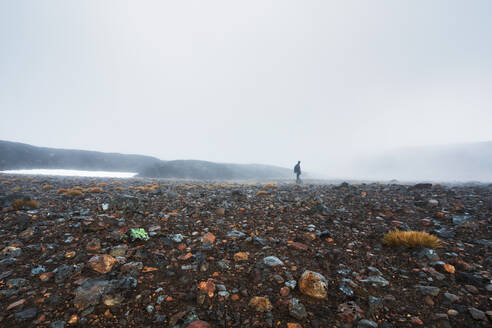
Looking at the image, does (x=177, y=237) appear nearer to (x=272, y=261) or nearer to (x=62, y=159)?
(x=272, y=261)

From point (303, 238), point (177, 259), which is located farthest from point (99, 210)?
point (303, 238)

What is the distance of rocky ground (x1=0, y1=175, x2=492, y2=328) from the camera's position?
2418 millimetres

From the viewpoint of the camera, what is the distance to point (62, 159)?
5359cm

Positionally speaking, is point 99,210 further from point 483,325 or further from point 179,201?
point 483,325

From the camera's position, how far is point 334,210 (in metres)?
6.98

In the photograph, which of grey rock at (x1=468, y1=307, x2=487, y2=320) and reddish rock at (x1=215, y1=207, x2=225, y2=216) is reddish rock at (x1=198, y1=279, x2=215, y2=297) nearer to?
reddish rock at (x1=215, y1=207, x2=225, y2=216)

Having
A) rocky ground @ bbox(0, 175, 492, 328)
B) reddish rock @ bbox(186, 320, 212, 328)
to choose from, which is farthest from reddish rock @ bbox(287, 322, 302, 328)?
reddish rock @ bbox(186, 320, 212, 328)

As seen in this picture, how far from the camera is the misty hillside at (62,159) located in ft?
141

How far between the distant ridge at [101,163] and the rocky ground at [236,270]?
48346 mm

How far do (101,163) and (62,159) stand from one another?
9248 mm

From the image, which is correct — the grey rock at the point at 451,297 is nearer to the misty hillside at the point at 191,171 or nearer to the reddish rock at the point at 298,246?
the reddish rock at the point at 298,246

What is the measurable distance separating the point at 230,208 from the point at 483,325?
613 centimetres

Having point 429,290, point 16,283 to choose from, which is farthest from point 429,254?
point 16,283

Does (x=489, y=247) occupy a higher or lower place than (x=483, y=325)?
higher
